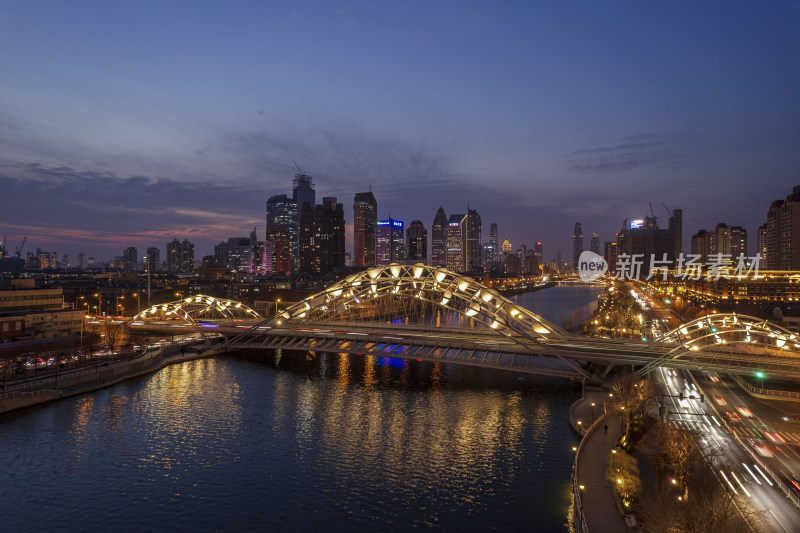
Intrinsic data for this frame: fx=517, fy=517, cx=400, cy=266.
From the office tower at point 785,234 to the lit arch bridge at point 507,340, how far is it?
138 meters

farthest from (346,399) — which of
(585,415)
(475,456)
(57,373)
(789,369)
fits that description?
(789,369)

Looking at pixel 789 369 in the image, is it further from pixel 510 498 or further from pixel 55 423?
pixel 55 423

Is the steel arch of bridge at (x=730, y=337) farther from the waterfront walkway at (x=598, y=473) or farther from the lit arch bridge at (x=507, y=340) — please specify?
the waterfront walkway at (x=598, y=473)

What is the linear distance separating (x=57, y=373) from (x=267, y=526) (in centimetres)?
3357

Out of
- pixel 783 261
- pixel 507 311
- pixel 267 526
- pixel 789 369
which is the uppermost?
pixel 783 261

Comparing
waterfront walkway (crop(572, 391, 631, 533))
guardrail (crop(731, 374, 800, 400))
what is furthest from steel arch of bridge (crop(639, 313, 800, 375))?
waterfront walkway (crop(572, 391, 631, 533))

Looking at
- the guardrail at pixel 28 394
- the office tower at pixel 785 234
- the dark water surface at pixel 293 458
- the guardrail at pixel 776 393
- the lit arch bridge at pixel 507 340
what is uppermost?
the office tower at pixel 785 234

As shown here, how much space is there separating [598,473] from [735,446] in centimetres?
930

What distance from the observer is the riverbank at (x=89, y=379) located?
40.5 m

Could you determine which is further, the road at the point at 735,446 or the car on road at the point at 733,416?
the car on road at the point at 733,416

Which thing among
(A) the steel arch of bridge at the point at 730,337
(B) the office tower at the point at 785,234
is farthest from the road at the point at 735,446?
(B) the office tower at the point at 785,234

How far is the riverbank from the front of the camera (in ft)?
133

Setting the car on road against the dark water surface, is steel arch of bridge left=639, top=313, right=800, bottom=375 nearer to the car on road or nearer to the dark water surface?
the car on road

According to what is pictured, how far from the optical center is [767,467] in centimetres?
2550
